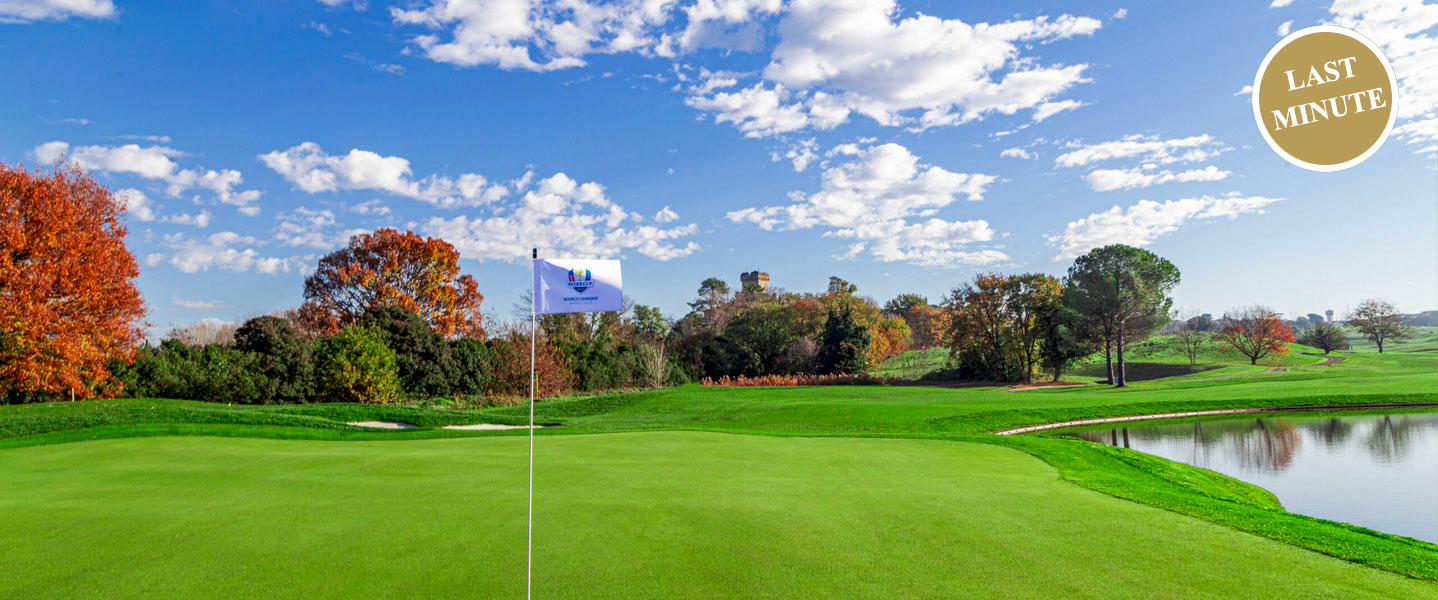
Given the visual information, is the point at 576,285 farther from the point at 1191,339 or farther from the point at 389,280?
the point at 1191,339

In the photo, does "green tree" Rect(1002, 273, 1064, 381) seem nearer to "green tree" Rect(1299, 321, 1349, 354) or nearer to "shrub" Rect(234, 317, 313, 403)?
"green tree" Rect(1299, 321, 1349, 354)

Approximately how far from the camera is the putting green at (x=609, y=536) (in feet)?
16.0

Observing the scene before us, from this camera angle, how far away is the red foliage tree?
5178 cm

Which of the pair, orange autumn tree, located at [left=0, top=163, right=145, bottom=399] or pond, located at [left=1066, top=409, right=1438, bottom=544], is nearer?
pond, located at [left=1066, top=409, right=1438, bottom=544]

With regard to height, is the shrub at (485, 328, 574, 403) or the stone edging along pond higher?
the shrub at (485, 328, 574, 403)

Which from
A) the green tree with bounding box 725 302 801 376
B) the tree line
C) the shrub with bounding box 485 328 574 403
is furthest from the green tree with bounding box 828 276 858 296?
the shrub with bounding box 485 328 574 403

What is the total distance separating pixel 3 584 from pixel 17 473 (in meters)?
5.86

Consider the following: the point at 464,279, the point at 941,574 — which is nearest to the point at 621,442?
the point at 941,574

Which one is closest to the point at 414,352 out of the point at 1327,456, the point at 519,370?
the point at 519,370

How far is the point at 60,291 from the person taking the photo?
848 inches

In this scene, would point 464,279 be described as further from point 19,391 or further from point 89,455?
point 89,455

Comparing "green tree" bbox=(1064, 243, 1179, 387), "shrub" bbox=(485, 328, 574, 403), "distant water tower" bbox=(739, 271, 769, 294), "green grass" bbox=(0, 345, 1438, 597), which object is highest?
"distant water tower" bbox=(739, 271, 769, 294)


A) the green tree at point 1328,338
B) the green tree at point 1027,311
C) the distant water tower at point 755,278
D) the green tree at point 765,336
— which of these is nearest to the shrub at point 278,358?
the green tree at point 765,336

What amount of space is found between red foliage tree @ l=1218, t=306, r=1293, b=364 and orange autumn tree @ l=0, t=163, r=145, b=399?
211 feet
